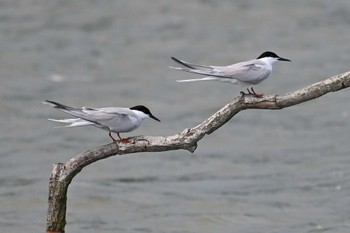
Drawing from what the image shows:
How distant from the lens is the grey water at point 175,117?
594 inches

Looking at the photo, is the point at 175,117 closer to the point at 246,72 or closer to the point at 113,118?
the point at 246,72

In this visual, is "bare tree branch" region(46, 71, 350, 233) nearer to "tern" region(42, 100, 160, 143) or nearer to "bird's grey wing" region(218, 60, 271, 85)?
"tern" region(42, 100, 160, 143)

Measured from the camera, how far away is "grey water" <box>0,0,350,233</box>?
49.5 ft

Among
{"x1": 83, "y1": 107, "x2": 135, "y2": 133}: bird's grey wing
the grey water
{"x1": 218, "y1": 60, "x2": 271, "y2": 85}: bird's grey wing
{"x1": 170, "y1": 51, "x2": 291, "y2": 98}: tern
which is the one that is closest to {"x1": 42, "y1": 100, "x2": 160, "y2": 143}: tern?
{"x1": 83, "y1": 107, "x2": 135, "y2": 133}: bird's grey wing

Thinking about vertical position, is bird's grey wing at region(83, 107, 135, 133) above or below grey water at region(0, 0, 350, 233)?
below

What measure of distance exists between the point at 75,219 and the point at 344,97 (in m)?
8.73

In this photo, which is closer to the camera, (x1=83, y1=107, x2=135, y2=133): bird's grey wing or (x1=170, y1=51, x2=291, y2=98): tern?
(x1=83, y1=107, x2=135, y2=133): bird's grey wing

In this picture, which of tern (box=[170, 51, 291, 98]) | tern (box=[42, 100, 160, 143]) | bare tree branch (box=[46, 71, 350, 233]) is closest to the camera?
bare tree branch (box=[46, 71, 350, 233])

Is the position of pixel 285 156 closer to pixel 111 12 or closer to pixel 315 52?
pixel 315 52

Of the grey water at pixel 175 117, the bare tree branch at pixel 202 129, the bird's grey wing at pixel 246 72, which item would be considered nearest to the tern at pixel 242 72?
the bird's grey wing at pixel 246 72

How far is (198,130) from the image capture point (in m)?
8.46

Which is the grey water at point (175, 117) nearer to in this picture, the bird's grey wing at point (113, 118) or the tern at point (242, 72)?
the tern at point (242, 72)

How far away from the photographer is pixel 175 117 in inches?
820

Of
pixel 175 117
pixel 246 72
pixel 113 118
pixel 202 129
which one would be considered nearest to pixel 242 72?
pixel 246 72
